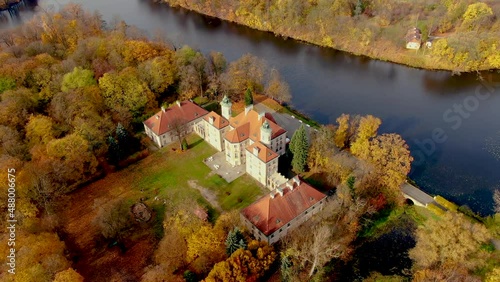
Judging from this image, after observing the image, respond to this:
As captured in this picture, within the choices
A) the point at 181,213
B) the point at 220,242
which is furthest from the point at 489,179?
the point at 181,213

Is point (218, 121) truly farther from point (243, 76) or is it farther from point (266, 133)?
point (243, 76)

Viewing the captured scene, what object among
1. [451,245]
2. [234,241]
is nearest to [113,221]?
[234,241]

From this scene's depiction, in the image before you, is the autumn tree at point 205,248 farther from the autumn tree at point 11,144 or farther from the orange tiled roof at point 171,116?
the autumn tree at point 11,144

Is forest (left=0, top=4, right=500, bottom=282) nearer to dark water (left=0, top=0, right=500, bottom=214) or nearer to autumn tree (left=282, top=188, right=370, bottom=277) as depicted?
autumn tree (left=282, top=188, right=370, bottom=277)

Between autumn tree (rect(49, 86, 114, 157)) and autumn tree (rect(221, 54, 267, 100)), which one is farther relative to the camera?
autumn tree (rect(221, 54, 267, 100))

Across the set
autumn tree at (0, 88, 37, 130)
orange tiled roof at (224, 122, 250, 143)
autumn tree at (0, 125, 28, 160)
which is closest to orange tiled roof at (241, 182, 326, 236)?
orange tiled roof at (224, 122, 250, 143)

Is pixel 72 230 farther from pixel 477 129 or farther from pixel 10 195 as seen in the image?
pixel 477 129

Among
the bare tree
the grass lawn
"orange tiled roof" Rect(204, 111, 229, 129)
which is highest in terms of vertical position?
"orange tiled roof" Rect(204, 111, 229, 129)

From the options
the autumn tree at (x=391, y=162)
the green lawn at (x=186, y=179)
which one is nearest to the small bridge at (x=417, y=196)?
the autumn tree at (x=391, y=162)
